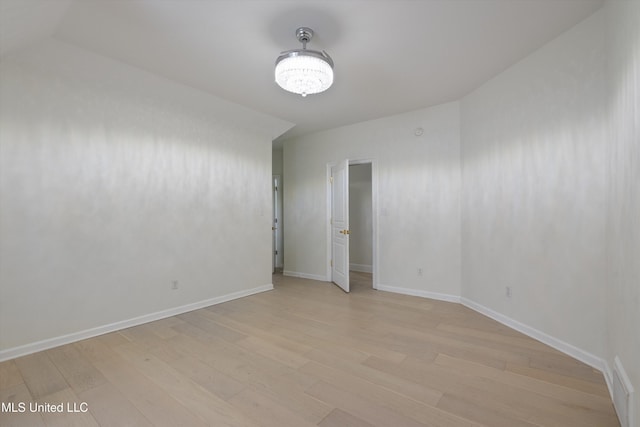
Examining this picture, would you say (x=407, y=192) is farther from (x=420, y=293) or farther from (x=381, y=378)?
(x=381, y=378)

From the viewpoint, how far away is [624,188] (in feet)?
5.53

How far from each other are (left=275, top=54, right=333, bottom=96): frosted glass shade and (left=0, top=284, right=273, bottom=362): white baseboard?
2.91 metres

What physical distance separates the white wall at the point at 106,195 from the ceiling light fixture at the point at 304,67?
1.68 m

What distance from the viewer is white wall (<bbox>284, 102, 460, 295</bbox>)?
4.02 m

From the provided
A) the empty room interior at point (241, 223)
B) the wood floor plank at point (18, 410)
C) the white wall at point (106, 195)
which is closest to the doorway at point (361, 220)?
the empty room interior at point (241, 223)

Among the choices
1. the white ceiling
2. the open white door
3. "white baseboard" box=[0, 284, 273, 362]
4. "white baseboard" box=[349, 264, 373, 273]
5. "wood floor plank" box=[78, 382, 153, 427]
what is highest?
the white ceiling

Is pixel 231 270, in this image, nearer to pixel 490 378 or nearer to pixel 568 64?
pixel 490 378

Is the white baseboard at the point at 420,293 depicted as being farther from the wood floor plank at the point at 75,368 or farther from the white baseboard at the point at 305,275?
the wood floor plank at the point at 75,368

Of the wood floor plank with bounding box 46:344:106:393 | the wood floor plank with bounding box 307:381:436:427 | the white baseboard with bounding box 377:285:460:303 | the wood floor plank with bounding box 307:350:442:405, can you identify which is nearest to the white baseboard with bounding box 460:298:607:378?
the white baseboard with bounding box 377:285:460:303

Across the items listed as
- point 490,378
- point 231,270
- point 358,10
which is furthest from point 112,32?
point 490,378

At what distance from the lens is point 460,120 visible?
3.92m

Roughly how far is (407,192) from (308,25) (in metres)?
2.81

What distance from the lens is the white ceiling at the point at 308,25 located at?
81.8 inches

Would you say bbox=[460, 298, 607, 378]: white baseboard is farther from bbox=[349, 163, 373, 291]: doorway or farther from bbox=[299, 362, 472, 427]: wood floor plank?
bbox=[349, 163, 373, 291]: doorway
